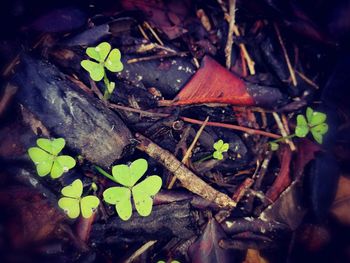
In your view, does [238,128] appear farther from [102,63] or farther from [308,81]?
[102,63]

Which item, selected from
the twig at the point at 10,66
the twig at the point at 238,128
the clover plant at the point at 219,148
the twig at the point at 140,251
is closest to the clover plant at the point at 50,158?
the twig at the point at 10,66

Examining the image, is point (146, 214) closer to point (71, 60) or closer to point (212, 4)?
point (71, 60)

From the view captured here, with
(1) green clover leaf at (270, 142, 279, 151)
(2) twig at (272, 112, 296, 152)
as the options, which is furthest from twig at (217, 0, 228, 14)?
(1) green clover leaf at (270, 142, 279, 151)

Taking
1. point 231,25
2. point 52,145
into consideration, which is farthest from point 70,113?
point 231,25

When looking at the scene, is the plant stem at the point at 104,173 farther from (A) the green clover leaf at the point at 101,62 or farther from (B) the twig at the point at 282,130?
(B) the twig at the point at 282,130

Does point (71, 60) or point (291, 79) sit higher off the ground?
point (71, 60)

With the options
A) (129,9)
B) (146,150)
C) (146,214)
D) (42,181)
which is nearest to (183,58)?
(129,9)

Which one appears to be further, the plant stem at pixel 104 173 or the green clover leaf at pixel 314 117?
the green clover leaf at pixel 314 117
